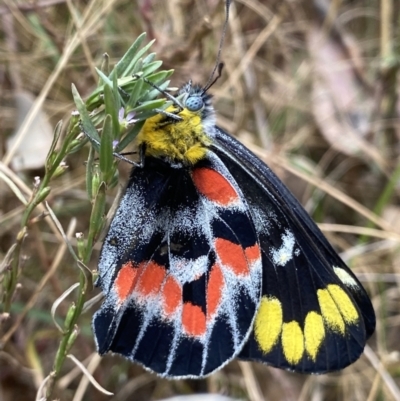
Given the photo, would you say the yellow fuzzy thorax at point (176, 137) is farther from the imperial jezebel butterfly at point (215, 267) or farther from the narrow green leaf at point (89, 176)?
the narrow green leaf at point (89, 176)

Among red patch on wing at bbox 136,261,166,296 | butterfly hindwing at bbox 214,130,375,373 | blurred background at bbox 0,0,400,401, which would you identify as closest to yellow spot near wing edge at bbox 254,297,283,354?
butterfly hindwing at bbox 214,130,375,373

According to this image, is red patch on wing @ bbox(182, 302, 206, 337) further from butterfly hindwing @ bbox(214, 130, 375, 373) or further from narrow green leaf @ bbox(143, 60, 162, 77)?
narrow green leaf @ bbox(143, 60, 162, 77)

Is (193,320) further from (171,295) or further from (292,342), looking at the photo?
(292,342)

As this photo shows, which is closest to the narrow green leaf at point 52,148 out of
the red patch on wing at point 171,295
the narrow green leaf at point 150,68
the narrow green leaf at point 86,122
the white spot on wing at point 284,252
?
the narrow green leaf at point 86,122

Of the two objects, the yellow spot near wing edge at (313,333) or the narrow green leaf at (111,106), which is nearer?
the narrow green leaf at (111,106)

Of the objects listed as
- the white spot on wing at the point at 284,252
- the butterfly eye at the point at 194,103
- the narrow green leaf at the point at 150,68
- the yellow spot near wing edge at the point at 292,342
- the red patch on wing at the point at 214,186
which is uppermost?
the butterfly eye at the point at 194,103

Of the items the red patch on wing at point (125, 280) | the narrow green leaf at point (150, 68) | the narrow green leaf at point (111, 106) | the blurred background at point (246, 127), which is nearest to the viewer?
the narrow green leaf at point (111, 106)

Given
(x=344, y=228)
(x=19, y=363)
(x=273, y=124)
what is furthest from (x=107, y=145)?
(x=273, y=124)

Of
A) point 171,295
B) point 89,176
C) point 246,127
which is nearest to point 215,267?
point 171,295
